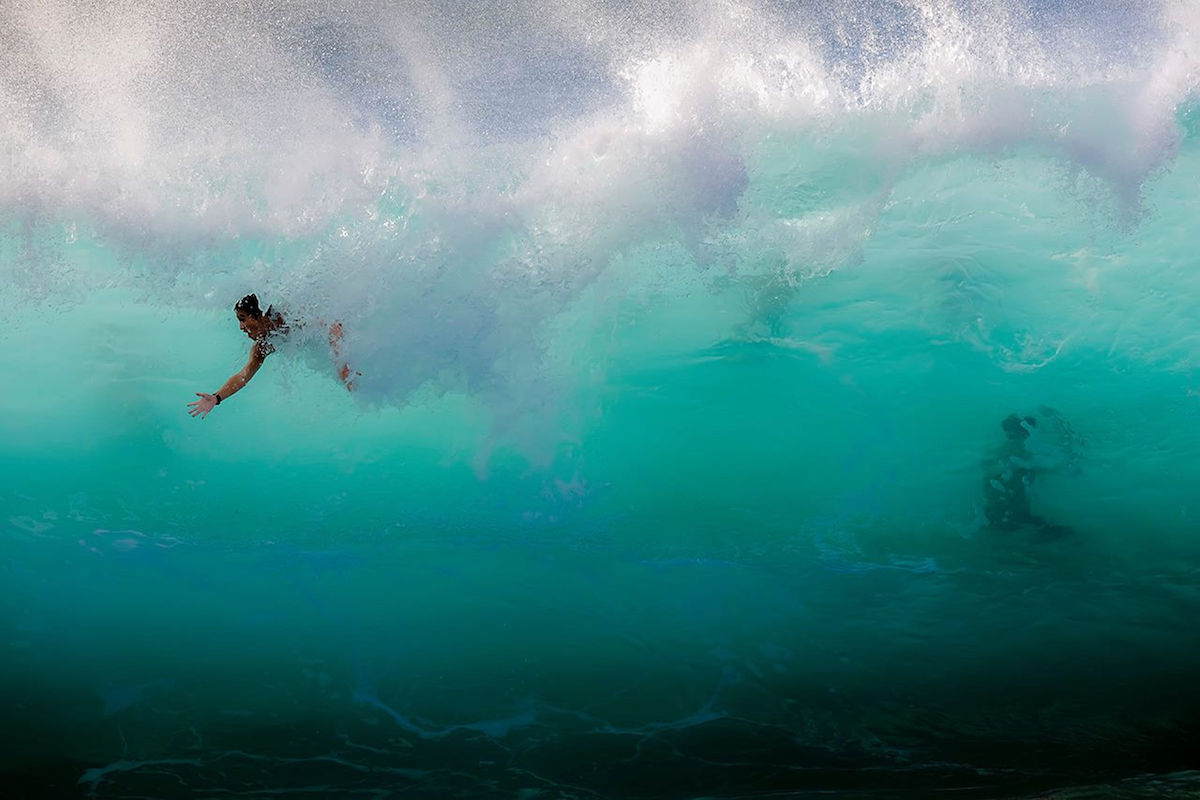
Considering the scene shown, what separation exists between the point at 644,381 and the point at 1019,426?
1.99m

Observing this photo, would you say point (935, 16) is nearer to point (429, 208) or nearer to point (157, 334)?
point (429, 208)

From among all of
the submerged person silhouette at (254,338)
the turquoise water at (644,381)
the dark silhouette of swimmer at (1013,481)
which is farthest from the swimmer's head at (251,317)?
the dark silhouette of swimmer at (1013,481)

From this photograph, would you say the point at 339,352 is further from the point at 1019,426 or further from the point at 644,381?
the point at 1019,426

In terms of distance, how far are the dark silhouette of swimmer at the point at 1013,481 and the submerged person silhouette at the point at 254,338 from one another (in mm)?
3414

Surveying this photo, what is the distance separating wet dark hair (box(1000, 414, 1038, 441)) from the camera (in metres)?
4.09

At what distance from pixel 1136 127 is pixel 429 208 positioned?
3553 mm

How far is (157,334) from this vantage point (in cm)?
468

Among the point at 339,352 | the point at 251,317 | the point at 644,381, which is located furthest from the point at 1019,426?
the point at 251,317

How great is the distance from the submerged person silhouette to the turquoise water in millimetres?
120

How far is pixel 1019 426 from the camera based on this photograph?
161 inches

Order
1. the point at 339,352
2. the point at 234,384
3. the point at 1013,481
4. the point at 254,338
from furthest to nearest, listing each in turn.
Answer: the point at 1013,481
the point at 339,352
the point at 254,338
the point at 234,384

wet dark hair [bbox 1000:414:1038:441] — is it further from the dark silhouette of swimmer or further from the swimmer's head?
the swimmer's head

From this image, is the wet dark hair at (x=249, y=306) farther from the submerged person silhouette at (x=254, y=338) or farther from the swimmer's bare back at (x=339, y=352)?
the swimmer's bare back at (x=339, y=352)

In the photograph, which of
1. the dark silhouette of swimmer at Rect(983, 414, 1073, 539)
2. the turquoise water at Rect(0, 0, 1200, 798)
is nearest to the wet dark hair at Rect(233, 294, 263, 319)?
the turquoise water at Rect(0, 0, 1200, 798)
